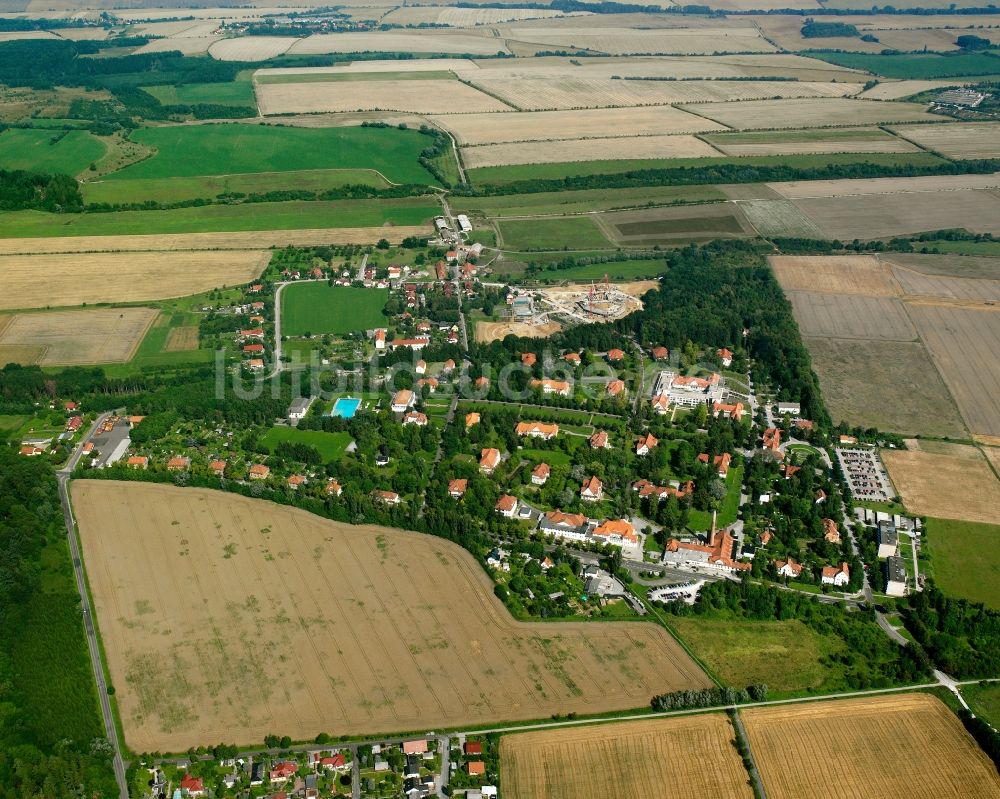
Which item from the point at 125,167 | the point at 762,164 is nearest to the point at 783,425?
the point at 762,164

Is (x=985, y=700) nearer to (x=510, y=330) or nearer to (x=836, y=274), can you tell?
(x=510, y=330)

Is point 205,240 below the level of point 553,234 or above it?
below

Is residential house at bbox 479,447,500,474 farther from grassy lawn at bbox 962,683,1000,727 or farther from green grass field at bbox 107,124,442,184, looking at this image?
green grass field at bbox 107,124,442,184

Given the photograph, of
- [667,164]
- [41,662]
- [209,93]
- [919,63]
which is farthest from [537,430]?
[919,63]

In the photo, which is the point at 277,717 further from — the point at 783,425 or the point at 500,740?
the point at 783,425

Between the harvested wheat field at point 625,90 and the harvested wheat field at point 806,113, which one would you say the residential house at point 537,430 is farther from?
the harvested wheat field at point 625,90
